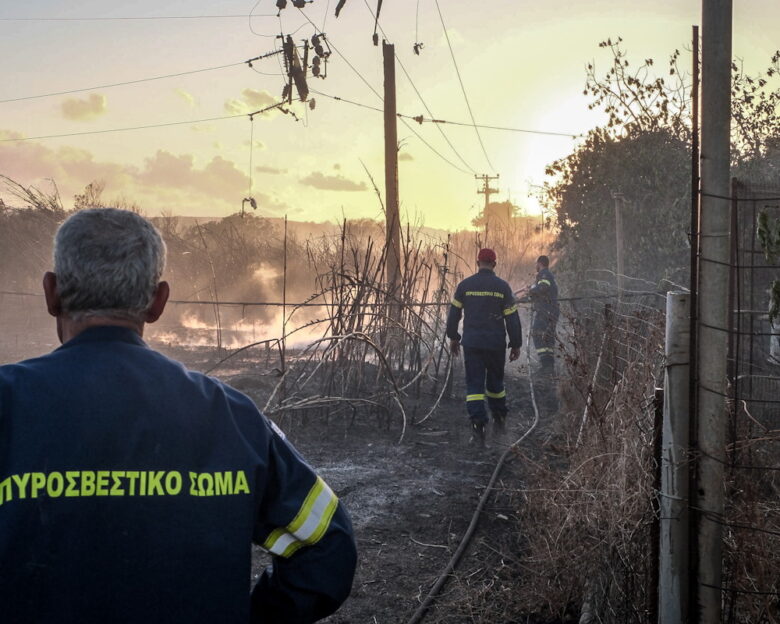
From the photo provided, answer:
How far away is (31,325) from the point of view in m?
21.6

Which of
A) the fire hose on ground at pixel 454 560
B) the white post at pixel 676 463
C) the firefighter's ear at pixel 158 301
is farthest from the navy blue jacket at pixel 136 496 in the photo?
the fire hose on ground at pixel 454 560

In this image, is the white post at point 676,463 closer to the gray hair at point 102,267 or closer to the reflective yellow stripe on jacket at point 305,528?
the reflective yellow stripe on jacket at point 305,528

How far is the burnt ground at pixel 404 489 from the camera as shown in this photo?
4734 millimetres

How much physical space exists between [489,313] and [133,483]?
7.09 metres

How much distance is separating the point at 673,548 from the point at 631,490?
2.51ft

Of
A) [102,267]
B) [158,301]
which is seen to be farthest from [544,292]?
[102,267]

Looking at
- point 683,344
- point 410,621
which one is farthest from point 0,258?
point 683,344

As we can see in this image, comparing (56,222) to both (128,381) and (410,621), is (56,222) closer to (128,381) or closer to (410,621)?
(410,621)

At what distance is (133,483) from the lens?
1485mm

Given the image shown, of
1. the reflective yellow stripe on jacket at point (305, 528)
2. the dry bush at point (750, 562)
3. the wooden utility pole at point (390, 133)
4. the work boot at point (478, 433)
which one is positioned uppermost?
the wooden utility pole at point (390, 133)

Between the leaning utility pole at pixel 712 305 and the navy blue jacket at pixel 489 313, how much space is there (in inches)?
221

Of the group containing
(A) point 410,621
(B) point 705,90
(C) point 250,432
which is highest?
(B) point 705,90

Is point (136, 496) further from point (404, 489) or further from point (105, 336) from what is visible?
point (404, 489)

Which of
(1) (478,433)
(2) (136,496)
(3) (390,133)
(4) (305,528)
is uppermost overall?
(3) (390,133)
